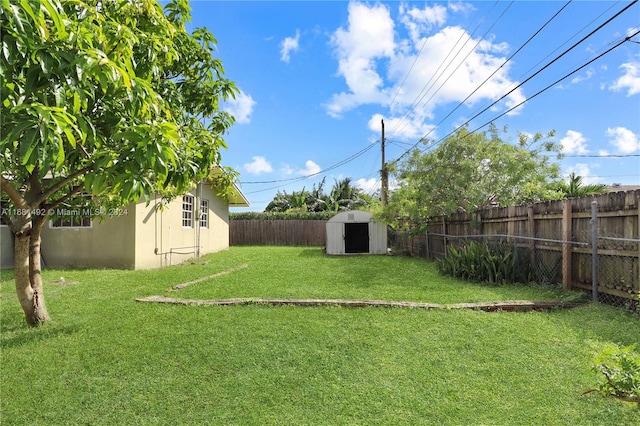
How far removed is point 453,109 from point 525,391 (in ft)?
36.7

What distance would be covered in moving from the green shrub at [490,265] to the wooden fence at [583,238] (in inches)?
10.0

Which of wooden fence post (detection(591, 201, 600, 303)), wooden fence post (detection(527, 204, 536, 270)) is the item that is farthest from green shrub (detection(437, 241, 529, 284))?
wooden fence post (detection(591, 201, 600, 303))

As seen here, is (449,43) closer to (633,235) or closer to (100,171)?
Answer: (633,235)

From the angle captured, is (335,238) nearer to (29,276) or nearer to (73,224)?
(73,224)

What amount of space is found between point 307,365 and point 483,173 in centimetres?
942

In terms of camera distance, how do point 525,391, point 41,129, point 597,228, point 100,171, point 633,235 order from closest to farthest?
point 41,129, point 100,171, point 525,391, point 633,235, point 597,228

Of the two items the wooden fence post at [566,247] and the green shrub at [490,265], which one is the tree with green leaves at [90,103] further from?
the green shrub at [490,265]

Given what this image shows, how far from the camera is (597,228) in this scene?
5.38 metres

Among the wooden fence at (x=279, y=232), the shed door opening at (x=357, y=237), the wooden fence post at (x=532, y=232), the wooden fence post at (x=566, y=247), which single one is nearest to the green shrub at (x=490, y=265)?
the wooden fence post at (x=532, y=232)

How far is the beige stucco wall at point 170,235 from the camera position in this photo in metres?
10.5

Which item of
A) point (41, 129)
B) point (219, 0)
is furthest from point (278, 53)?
point (41, 129)

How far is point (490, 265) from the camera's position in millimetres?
7293

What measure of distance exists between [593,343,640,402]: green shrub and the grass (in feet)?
0.52

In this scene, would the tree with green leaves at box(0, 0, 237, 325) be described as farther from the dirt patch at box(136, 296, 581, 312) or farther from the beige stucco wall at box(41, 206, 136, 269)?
the beige stucco wall at box(41, 206, 136, 269)
